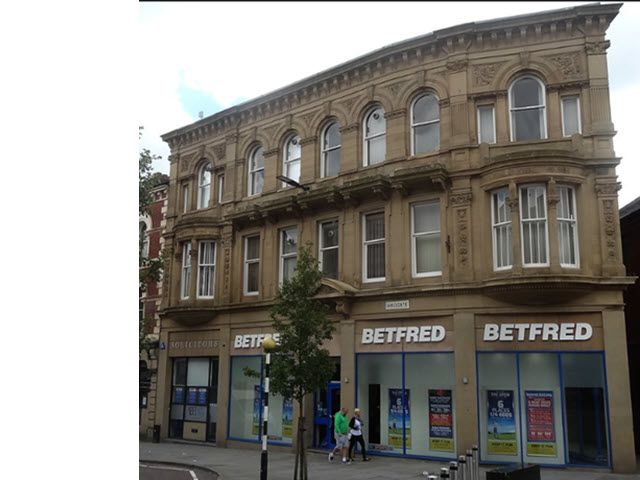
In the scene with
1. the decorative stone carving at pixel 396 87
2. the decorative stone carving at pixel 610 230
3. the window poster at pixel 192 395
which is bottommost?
the window poster at pixel 192 395

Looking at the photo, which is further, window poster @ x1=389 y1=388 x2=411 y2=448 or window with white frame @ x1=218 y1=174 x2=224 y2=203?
window with white frame @ x1=218 y1=174 x2=224 y2=203

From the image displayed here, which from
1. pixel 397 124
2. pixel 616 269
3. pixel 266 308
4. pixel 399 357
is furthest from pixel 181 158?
pixel 616 269

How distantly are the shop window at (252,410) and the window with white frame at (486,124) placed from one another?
1160cm

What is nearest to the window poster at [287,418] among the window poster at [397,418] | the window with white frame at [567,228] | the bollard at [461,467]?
the window poster at [397,418]

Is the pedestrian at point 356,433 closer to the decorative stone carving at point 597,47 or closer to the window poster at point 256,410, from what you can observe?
the window poster at point 256,410

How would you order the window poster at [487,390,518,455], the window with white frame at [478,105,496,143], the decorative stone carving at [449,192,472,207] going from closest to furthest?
the window poster at [487,390,518,455]
the decorative stone carving at [449,192,472,207]
the window with white frame at [478,105,496,143]

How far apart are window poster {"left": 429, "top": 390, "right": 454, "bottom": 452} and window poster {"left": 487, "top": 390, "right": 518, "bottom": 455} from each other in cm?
116

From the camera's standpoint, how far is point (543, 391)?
53.4 ft

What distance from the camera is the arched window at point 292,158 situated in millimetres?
23047

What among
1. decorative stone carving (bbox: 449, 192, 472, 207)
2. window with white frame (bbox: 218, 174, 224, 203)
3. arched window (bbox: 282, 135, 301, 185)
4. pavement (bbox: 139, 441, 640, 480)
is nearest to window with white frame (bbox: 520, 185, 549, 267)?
decorative stone carving (bbox: 449, 192, 472, 207)

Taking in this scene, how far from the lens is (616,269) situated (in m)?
16.0

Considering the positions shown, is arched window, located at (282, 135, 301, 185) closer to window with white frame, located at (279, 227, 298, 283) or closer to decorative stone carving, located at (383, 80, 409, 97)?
window with white frame, located at (279, 227, 298, 283)

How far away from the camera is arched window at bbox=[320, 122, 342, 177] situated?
71.7 ft

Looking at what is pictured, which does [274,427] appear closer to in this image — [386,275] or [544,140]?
[386,275]
